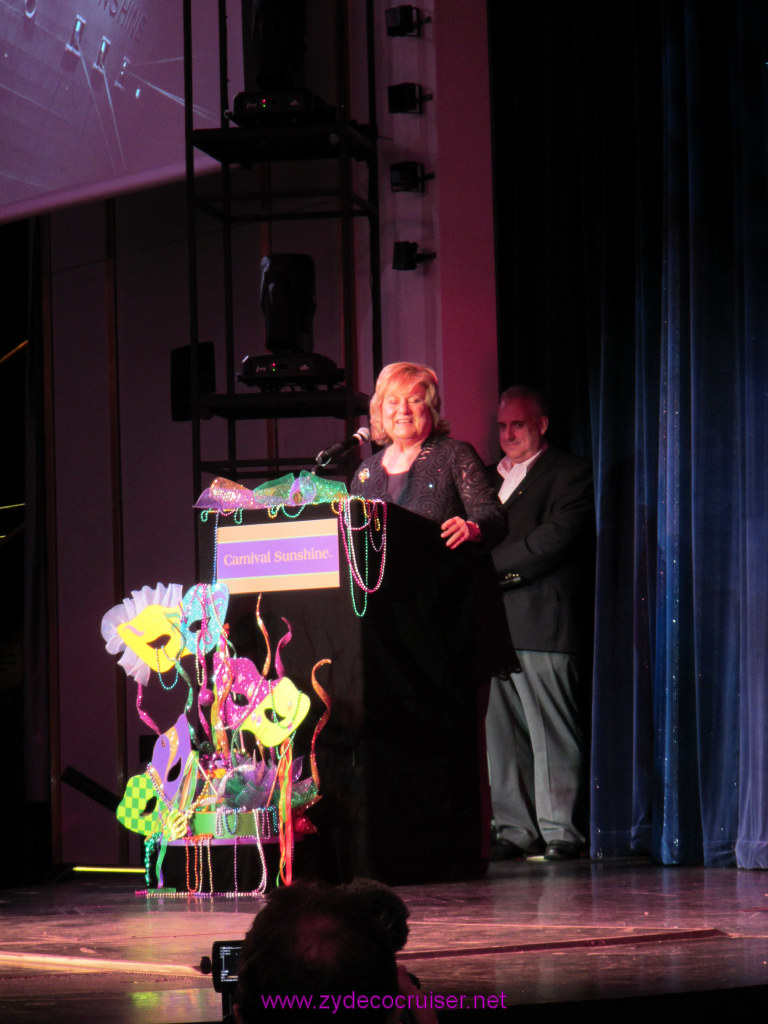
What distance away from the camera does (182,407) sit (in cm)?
563

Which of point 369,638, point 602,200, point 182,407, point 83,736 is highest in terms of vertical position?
point 602,200

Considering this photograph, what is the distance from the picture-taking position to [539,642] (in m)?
4.54

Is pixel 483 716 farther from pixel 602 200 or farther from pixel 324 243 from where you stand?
pixel 324 243

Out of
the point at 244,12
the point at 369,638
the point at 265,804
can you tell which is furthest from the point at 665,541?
the point at 244,12

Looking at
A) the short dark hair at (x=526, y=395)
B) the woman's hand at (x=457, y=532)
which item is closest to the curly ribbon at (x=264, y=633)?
the woman's hand at (x=457, y=532)

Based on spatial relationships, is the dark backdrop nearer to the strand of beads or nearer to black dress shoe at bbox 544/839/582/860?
black dress shoe at bbox 544/839/582/860

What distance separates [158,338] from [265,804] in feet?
9.47

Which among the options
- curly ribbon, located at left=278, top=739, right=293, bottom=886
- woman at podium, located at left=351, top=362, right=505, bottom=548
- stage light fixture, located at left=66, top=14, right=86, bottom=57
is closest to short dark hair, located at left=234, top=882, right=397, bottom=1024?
curly ribbon, located at left=278, top=739, right=293, bottom=886

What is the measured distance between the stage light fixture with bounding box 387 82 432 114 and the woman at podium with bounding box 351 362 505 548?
1669 mm

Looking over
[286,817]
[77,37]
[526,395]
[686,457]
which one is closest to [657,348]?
[686,457]

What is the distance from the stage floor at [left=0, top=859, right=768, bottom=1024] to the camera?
5.58 feet

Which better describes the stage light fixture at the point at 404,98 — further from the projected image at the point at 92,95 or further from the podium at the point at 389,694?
the podium at the point at 389,694

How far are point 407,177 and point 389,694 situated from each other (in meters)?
2.30

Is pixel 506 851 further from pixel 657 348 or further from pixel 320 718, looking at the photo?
pixel 657 348
